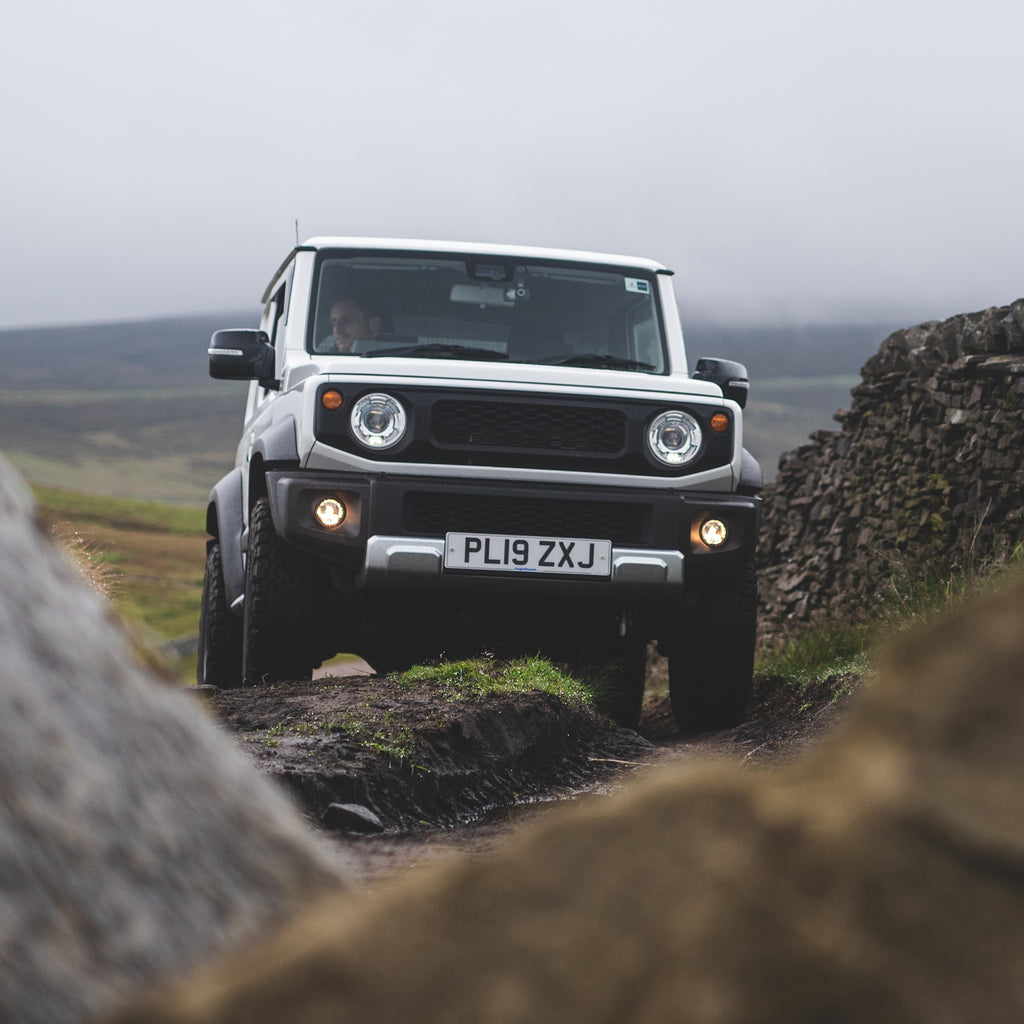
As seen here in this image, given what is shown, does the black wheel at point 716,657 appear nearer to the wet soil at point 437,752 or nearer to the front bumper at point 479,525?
the wet soil at point 437,752

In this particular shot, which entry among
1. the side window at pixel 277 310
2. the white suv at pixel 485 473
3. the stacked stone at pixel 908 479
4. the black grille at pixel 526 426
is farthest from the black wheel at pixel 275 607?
A: the stacked stone at pixel 908 479

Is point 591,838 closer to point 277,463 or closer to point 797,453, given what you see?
point 277,463

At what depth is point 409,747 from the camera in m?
4.02

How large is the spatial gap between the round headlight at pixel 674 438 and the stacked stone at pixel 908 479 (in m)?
2.65

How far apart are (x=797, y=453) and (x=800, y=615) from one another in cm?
190

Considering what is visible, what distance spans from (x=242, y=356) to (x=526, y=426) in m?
1.51

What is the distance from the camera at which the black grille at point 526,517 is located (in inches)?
202

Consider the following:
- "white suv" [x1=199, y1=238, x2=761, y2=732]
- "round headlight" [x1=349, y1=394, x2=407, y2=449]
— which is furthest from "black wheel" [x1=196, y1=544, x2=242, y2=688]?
"round headlight" [x1=349, y1=394, x2=407, y2=449]

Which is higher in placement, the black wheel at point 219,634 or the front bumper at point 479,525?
the front bumper at point 479,525

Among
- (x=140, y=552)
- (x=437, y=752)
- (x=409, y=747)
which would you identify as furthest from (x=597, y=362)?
(x=140, y=552)

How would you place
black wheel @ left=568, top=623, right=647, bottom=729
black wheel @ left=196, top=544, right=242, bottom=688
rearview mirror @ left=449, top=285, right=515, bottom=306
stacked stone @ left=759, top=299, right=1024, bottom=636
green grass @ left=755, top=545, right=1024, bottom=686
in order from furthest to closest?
stacked stone @ left=759, top=299, right=1024, bottom=636 < black wheel @ left=196, top=544, right=242, bottom=688 < black wheel @ left=568, top=623, right=647, bottom=729 < green grass @ left=755, top=545, right=1024, bottom=686 < rearview mirror @ left=449, top=285, right=515, bottom=306

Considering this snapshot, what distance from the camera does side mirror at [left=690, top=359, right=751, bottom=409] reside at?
601 centimetres

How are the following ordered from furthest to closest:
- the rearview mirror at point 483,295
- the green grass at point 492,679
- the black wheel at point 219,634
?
1. the black wheel at point 219,634
2. the rearview mirror at point 483,295
3. the green grass at point 492,679

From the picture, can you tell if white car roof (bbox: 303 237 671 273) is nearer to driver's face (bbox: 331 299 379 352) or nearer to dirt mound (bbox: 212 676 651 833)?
driver's face (bbox: 331 299 379 352)
